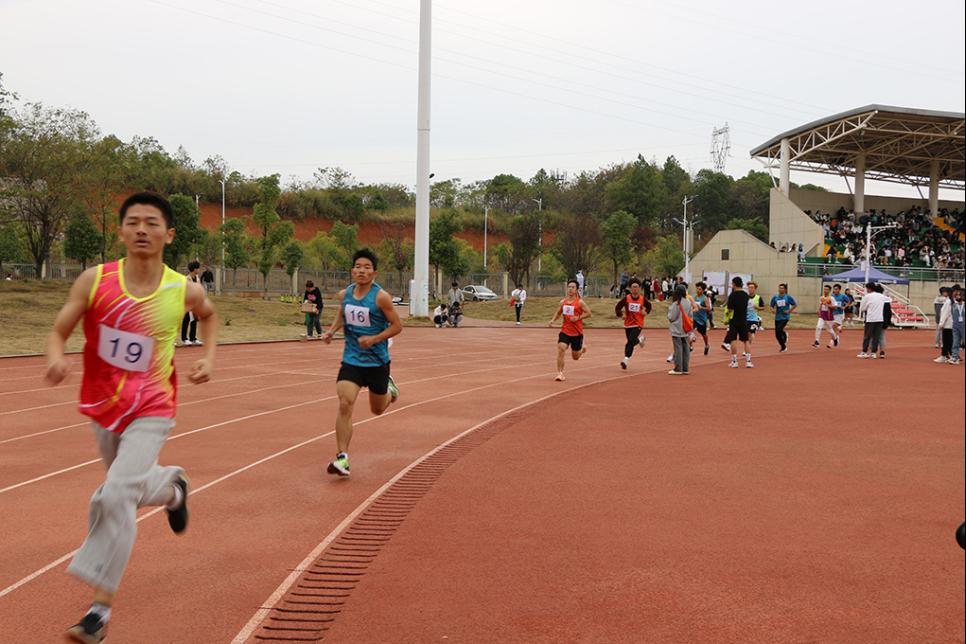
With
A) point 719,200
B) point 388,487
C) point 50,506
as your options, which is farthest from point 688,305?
point 719,200

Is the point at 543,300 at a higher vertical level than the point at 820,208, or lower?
lower

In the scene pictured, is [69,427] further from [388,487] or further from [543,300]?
Answer: [543,300]

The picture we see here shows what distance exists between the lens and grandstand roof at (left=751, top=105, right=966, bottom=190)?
164 ft

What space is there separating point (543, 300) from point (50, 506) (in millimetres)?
40187

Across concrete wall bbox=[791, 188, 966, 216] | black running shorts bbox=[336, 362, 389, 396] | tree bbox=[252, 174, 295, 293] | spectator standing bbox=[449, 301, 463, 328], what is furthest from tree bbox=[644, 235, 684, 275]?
black running shorts bbox=[336, 362, 389, 396]

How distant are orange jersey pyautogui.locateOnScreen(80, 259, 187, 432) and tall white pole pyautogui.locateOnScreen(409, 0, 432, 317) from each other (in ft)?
102

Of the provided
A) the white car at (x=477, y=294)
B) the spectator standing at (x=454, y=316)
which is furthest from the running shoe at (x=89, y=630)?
the white car at (x=477, y=294)

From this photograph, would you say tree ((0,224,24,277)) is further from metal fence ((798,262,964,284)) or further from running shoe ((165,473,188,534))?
running shoe ((165,473,188,534))

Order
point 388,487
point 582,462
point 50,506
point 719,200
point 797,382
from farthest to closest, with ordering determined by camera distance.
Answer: point 719,200 → point 797,382 → point 582,462 → point 388,487 → point 50,506

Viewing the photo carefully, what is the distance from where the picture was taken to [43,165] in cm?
3691

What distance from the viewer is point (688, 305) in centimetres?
1639

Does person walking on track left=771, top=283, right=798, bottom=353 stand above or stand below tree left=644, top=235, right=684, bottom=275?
below

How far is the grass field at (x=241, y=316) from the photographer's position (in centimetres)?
2326

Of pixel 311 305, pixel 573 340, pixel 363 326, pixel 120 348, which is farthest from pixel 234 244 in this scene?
pixel 120 348
